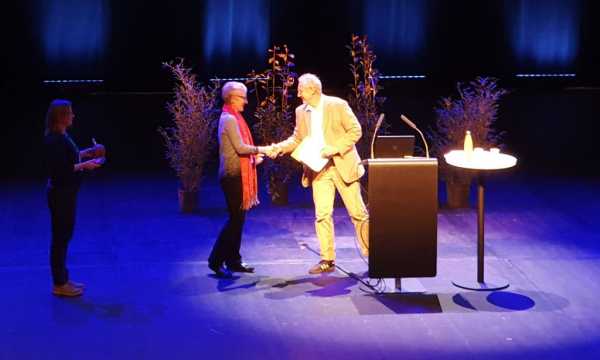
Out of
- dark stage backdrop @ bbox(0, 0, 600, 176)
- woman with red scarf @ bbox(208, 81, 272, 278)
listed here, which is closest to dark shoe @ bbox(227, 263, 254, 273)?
woman with red scarf @ bbox(208, 81, 272, 278)

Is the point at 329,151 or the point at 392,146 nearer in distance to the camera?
the point at 392,146

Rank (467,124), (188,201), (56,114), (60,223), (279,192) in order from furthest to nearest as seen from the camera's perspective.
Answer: (279,192)
(467,124)
(188,201)
(60,223)
(56,114)

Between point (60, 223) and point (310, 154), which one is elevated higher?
point (310, 154)

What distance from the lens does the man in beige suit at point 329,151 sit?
24.0 feet

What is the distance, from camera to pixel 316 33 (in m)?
12.5

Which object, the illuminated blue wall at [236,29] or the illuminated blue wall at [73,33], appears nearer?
the illuminated blue wall at [73,33]

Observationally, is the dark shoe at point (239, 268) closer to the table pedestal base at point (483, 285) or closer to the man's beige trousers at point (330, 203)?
the man's beige trousers at point (330, 203)

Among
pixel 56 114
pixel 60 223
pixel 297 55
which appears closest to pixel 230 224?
pixel 60 223

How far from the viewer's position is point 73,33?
40.1 feet

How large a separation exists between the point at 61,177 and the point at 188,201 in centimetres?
307

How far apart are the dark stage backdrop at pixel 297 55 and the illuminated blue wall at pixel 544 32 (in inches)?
0.5

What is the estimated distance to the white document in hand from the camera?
7312 mm

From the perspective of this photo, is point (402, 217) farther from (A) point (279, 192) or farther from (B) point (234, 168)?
(A) point (279, 192)

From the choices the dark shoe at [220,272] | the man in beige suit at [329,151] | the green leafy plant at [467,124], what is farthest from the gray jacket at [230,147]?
the green leafy plant at [467,124]
